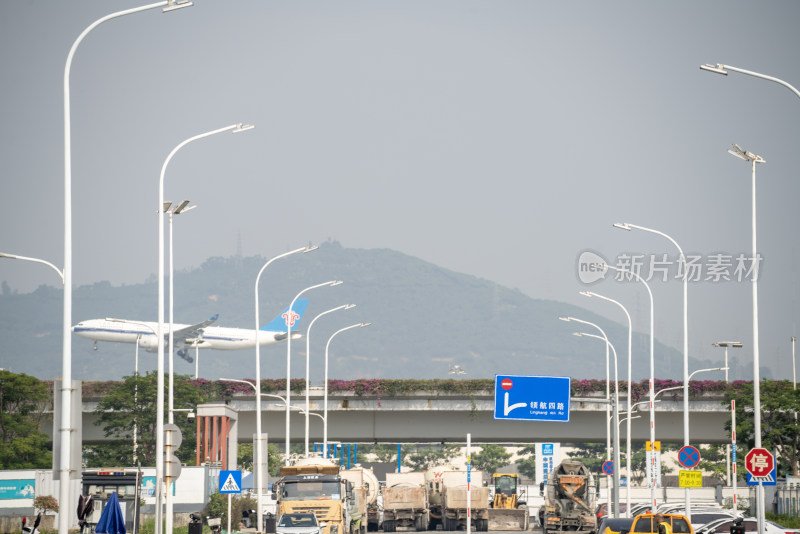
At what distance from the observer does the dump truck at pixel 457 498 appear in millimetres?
53688

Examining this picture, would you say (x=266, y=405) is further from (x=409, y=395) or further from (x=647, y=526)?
(x=647, y=526)

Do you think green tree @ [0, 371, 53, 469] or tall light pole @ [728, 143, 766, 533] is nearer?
tall light pole @ [728, 143, 766, 533]

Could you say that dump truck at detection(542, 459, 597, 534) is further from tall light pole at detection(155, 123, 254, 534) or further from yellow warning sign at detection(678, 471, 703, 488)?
tall light pole at detection(155, 123, 254, 534)

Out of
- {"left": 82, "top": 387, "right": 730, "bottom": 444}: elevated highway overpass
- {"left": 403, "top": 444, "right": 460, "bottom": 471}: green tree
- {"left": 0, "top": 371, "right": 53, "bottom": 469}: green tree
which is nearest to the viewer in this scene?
{"left": 0, "top": 371, "right": 53, "bottom": 469}: green tree

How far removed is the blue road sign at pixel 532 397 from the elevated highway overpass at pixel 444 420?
22.5m

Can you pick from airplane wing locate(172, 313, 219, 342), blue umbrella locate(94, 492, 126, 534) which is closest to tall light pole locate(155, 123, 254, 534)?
blue umbrella locate(94, 492, 126, 534)

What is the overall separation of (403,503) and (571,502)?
1035 centimetres

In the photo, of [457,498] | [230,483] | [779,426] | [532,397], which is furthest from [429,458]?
[230,483]

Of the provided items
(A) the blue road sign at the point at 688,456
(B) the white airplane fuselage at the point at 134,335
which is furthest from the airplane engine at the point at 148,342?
(A) the blue road sign at the point at 688,456

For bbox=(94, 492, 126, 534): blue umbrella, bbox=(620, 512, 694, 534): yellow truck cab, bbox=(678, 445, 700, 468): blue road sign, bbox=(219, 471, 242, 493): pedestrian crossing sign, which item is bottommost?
bbox=(620, 512, 694, 534): yellow truck cab

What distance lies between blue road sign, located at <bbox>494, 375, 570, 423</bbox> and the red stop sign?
23.2 meters

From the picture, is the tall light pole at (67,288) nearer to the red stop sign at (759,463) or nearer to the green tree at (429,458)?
the red stop sign at (759,463)

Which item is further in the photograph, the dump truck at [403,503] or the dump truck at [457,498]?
the dump truck at [403,503]

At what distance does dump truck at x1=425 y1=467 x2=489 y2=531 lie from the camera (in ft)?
176
